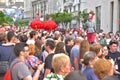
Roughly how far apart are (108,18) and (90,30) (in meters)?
32.7

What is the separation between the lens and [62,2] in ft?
317

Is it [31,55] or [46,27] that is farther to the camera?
[46,27]

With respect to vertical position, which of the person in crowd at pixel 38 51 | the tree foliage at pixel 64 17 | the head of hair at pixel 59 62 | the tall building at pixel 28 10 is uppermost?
the tall building at pixel 28 10

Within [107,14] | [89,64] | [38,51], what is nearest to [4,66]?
[38,51]

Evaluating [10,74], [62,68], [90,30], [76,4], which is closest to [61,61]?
[62,68]

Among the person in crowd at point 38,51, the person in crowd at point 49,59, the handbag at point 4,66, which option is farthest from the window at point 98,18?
the person in crowd at point 49,59

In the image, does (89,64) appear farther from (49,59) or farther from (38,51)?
(38,51)

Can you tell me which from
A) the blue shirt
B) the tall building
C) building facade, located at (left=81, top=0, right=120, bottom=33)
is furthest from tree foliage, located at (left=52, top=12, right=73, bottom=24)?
the tall building

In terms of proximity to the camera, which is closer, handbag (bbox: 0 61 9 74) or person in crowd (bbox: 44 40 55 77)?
person in crowd (bbox: 44 40 55 77)

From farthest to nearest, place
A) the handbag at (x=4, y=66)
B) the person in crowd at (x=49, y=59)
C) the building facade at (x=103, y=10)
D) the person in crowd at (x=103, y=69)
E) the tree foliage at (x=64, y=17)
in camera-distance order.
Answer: the tree foliage at (x=64, y=17) → the building facade at (x=103, y=10) → the handbag at (x=4, y=66) → the person in crowd at (x=49, y=59) → the person in crowd at (x=103, y=69)

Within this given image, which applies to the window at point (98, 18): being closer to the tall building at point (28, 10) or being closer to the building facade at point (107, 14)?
the building facade at point (107, 14)

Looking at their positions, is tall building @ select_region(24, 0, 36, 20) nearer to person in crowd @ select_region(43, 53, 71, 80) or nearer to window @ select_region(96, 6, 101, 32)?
window @ select_region(96, 6, 101, 32)

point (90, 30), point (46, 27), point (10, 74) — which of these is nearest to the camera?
point (10, 74)

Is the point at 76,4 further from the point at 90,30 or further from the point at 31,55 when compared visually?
the point at 31,55
